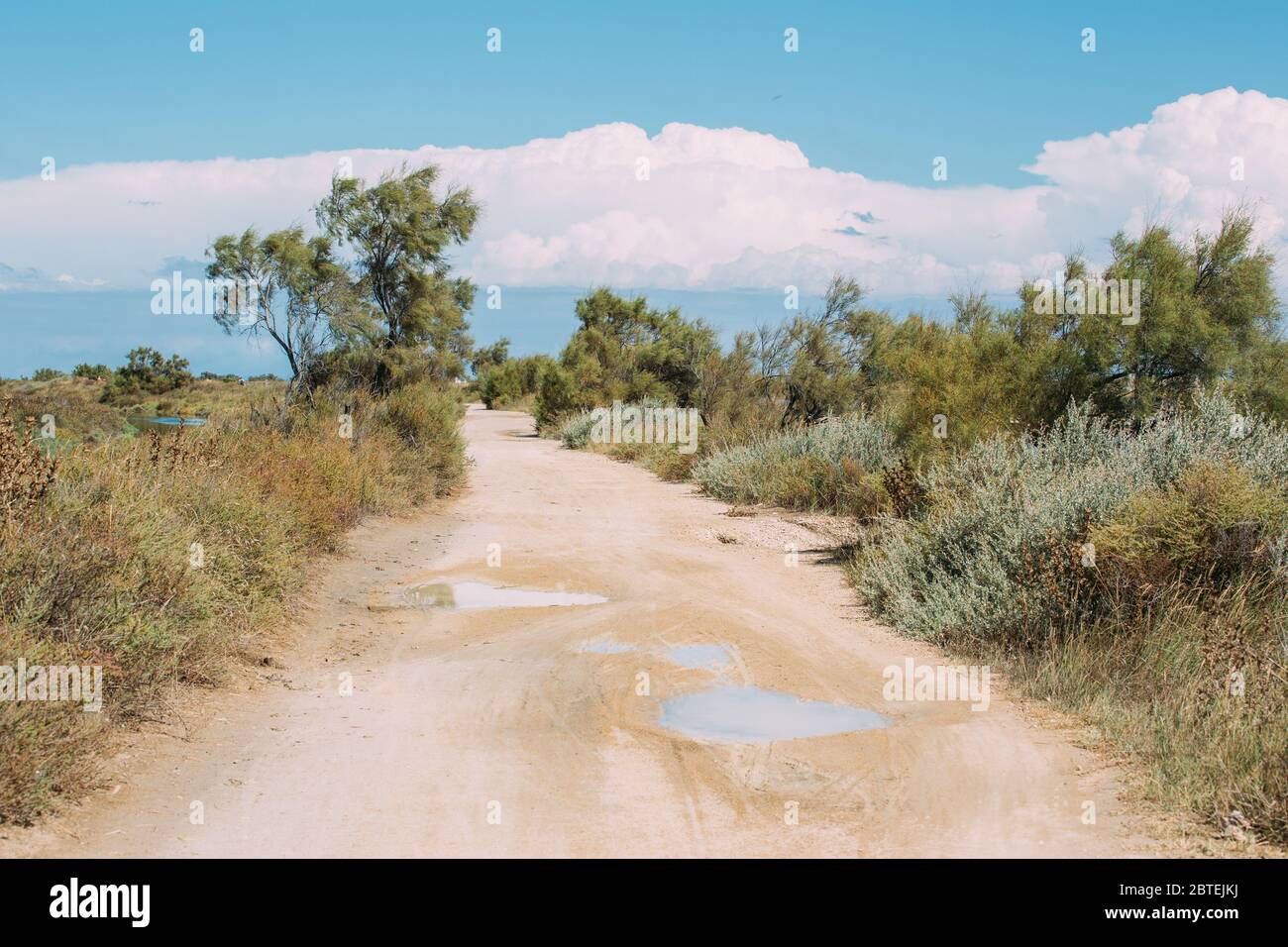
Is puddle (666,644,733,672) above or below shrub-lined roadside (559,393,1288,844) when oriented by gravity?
below

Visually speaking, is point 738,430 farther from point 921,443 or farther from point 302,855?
point 302,855

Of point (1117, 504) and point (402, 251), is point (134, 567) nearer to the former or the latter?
point (1117, 504)

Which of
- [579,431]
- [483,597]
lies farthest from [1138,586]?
[579,431]

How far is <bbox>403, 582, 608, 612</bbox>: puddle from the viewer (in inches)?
455

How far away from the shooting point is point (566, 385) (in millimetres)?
42250

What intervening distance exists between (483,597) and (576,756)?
5352 millimetres

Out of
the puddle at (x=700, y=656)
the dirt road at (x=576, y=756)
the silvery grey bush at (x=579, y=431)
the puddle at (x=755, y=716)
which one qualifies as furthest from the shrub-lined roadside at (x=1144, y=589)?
the silvery grey bush at (x=579, y=431)

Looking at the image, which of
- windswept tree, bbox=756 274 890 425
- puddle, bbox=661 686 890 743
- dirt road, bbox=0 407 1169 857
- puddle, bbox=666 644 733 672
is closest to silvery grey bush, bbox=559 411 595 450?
windswept tree, bbox=756 274 890 425

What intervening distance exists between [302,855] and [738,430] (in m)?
21.4

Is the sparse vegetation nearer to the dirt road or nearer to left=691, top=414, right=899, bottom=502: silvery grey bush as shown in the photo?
left=691, top=414, right=899, bottom=502: silvery grey bush

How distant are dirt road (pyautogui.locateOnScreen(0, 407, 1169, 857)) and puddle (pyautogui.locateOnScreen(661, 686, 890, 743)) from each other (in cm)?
11

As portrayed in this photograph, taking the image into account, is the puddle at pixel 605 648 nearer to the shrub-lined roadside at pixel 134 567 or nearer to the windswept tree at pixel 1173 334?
the shrub-lined roadside at pixel 134 567

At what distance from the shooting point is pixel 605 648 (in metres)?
9.49
